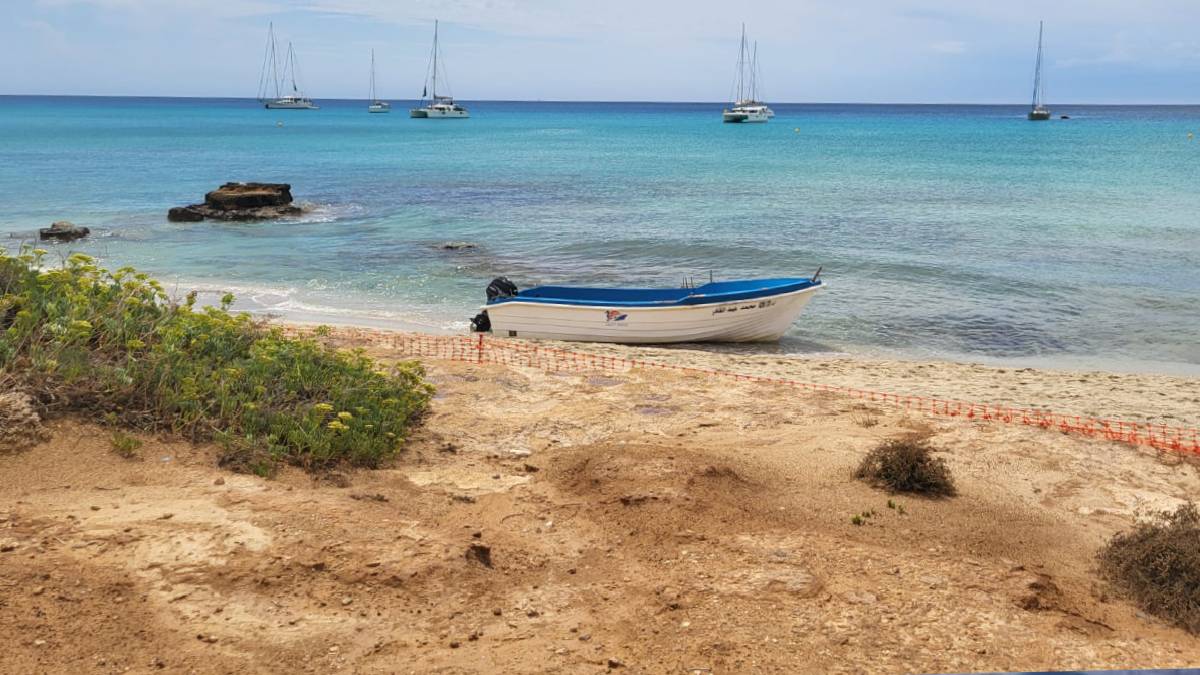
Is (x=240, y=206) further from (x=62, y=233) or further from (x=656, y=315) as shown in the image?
(x=656, y=315)

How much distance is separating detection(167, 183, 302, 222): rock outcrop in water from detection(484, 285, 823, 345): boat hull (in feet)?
67.4

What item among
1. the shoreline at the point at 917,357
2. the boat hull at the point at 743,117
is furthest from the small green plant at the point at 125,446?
the boat hull at the point at 743,117

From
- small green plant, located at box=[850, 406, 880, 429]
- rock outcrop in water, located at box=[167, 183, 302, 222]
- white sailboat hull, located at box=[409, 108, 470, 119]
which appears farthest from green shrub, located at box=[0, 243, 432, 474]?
white sailboat hull, located at box=[409, 108, 470, 119]

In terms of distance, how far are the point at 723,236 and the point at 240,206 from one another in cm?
1814

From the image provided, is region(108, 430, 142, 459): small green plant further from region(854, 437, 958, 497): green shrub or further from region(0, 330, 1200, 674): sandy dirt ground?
region(854, 437, 958, 497): green shrub

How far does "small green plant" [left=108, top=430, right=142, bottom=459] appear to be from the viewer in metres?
8.43

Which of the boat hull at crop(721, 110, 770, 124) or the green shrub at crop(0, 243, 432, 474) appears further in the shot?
the boat hull at crop(721, 110, 770, 124)

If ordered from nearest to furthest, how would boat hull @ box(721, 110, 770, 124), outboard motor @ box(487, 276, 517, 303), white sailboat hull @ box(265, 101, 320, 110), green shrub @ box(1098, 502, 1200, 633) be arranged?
green shrub @ box(1098, 502, 1200, 633) → outboard motor @ box(487, 276, 517, 303) → boat hull @ box(721, 110, 770, 124) → white sailboat hull @ box(265, 101, 320, 110)

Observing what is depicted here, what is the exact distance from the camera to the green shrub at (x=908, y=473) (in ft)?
29.9

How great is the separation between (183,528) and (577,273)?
63.2 ft

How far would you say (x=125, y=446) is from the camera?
8422 mm

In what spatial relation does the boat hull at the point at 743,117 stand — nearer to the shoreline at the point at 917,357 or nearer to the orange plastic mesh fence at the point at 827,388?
the shoreline at the point at 917,357

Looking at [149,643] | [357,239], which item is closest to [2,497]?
[149,643]

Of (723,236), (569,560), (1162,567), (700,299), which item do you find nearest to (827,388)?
(700,299)
